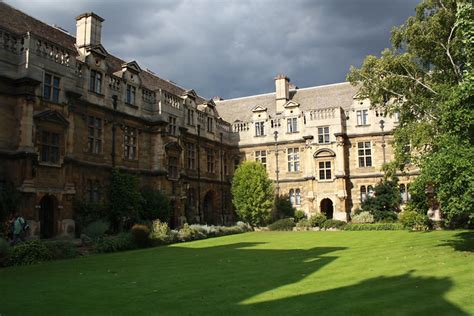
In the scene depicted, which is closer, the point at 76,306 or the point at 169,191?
the point at 76,306

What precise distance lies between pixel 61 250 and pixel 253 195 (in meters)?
18.2

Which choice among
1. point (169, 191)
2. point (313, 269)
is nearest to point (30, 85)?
point (169, 191)

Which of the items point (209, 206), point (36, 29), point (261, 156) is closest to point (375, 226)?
point (261, 156)

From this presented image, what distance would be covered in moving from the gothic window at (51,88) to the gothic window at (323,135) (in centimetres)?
2301

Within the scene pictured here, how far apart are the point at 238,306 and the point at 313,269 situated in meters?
4.47

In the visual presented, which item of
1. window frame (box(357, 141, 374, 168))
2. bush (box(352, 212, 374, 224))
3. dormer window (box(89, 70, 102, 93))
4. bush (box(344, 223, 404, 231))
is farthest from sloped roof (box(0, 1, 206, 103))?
bush (box(352, 212, 374, 224))

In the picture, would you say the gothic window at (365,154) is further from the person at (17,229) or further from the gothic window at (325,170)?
the person at (17,229)

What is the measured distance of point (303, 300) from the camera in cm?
781

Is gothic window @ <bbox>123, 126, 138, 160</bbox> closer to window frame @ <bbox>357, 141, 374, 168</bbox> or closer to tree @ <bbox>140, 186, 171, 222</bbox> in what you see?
tree @ <bbox>140, 186, 171, 222</bbox>

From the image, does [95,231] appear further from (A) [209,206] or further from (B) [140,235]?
(A) [209,206]

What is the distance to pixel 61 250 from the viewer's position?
15.9m

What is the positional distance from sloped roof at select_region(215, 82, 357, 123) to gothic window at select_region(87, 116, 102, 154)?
66.1ft

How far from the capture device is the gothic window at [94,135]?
74.9 ft

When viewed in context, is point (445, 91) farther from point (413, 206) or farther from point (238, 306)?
point (238, 306)
